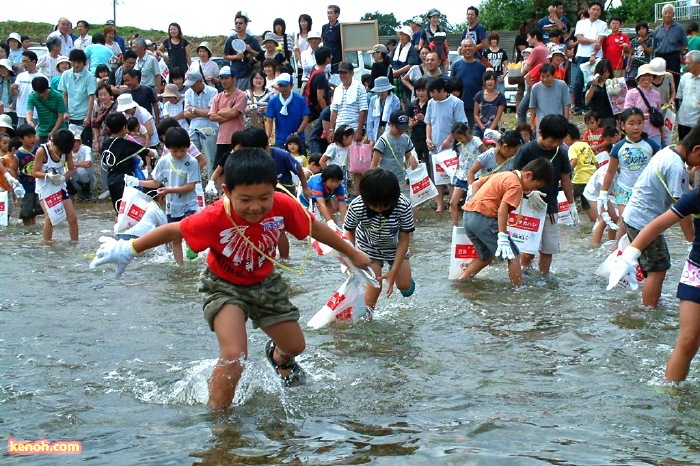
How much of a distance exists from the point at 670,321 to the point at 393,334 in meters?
2.21

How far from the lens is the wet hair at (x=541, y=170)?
300 inches

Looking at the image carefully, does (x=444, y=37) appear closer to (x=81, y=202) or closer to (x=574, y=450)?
(x=81, y=202)

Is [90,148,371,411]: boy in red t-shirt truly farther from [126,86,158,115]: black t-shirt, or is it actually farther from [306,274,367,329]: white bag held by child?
[126,86,158,115]: black t-shirt

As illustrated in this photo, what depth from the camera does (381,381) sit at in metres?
5.59

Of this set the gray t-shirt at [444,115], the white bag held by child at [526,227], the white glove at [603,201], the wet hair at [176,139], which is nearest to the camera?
the white bag held by child at [526,227]

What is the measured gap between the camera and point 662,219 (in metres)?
4.96

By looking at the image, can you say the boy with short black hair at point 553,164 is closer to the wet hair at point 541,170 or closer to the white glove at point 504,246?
the wet hair at point 541,170

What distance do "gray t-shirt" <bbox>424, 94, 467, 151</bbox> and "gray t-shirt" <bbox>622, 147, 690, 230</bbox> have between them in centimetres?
593

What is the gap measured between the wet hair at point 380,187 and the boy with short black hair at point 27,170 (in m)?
7.06

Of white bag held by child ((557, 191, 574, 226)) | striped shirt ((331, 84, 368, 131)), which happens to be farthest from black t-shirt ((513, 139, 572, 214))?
striped shirt ((331, 84, 368, 131))

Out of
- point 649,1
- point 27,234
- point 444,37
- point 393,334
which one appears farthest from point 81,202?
point 649,1

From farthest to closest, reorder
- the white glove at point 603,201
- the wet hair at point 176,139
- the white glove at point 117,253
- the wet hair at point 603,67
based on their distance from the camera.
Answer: the wet hair at point 603,67 → the wet hair at point 176,139 → the white glove at point 603,201 → the white glove at point 117,253

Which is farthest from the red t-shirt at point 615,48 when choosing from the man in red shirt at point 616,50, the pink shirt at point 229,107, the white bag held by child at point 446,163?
the pink shirt at point 229,107

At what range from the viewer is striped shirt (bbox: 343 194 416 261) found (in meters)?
6.73
